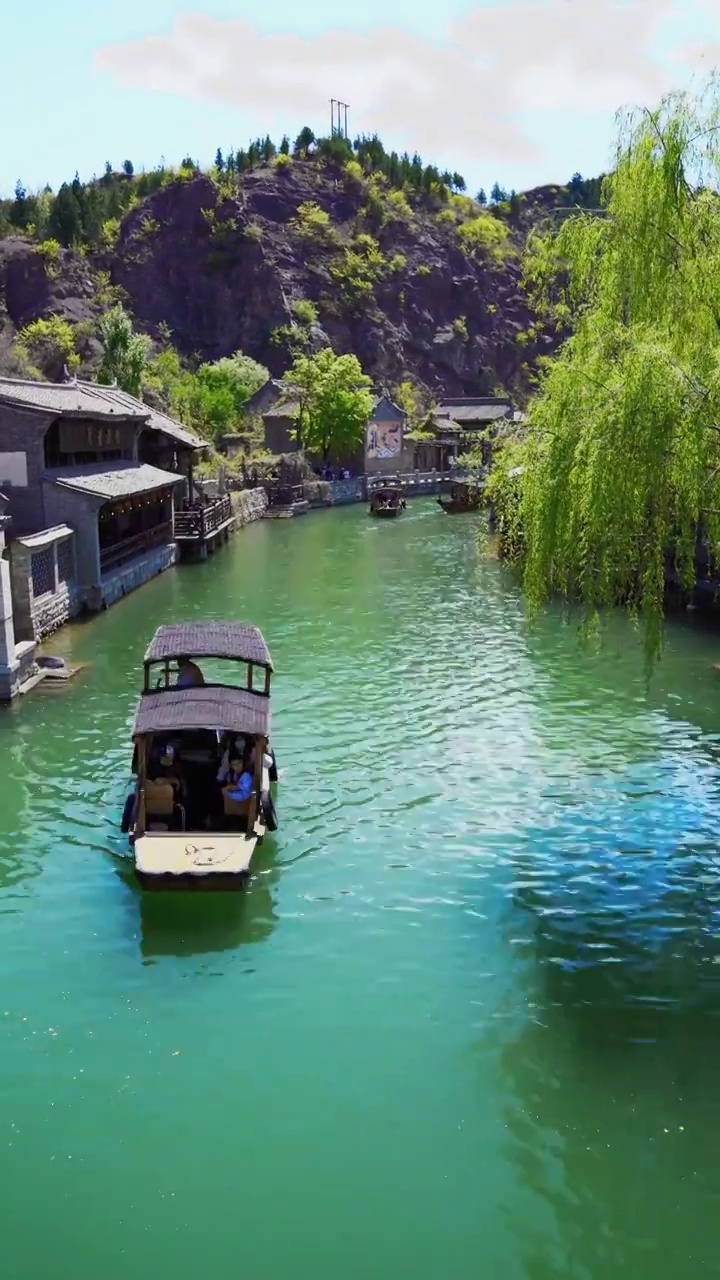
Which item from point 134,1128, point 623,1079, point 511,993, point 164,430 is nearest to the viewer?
point 134,1128

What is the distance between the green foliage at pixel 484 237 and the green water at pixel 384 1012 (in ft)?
517

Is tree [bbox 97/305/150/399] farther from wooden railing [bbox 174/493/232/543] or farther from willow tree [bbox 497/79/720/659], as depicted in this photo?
willow tree [bbox 497/79/720/659]

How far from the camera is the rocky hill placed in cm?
13125

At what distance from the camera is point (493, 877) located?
17.8 metres

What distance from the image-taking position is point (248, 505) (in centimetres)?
7625

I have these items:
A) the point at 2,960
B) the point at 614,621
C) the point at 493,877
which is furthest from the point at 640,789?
the point at 614,621

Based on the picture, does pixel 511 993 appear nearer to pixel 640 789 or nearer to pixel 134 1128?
pixel 134 1128

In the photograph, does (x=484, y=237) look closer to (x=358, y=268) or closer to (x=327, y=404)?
(x=358, y=268)

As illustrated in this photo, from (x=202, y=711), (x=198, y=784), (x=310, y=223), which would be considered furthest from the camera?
(x=310, y=223)

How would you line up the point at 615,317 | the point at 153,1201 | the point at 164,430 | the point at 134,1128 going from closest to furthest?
the point at 153,1201
the point at 134,1128
the point at 615,317
the point at 164,430

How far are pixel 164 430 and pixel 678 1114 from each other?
49.8 meters

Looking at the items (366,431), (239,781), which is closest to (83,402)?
(239,781)

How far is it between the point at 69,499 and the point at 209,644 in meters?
17.1

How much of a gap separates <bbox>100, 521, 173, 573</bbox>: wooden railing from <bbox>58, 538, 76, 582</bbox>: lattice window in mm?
3478
